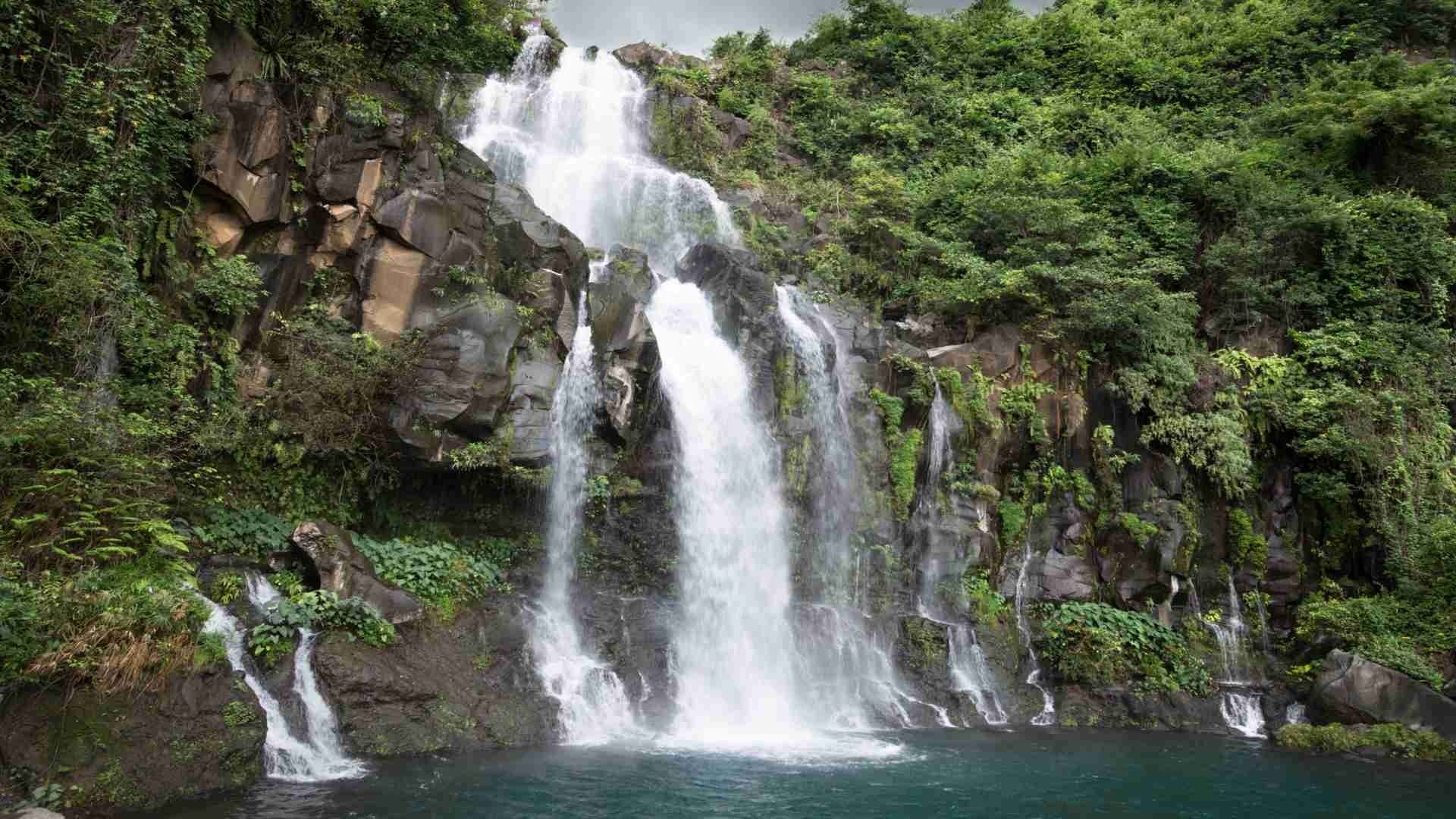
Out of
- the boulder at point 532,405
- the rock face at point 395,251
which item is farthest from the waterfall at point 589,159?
the boulder at point 532,405

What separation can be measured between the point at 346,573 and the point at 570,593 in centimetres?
366

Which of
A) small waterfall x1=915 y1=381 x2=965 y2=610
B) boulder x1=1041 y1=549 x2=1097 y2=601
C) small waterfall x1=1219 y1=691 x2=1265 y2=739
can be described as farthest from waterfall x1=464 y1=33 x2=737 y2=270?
small waterfall x1=1219 y1=691 x2=1265 y2=739

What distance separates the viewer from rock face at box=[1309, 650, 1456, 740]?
13.9 metres

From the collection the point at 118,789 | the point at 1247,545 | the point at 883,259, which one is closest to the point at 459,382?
the point at 118,789

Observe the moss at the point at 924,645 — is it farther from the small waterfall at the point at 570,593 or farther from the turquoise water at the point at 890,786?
the small waterfall at the point at 570,593

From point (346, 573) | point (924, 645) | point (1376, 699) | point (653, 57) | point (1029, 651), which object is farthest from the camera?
point (653, 57)

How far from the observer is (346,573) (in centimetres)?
1105

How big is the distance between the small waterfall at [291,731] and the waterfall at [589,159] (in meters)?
11.7

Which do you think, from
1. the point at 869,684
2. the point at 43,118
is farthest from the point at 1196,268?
the point at 43,118

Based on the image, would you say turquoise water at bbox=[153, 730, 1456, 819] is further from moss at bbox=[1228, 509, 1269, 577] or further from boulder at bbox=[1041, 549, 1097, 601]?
moss at bbox=[1228, 509, 1269, 577]

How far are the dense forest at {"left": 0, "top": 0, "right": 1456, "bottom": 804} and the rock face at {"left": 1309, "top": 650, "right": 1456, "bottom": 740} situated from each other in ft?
2.93

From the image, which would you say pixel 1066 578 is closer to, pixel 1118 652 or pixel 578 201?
pixel 1118 652

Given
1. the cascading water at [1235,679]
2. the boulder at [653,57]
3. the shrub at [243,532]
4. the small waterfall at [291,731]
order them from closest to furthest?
the small waterfall at [291,731], the shrub at [243,532], the cascading water at [1235,679], the boulder at [653,57]

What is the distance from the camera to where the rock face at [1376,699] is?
1391 centimetres
